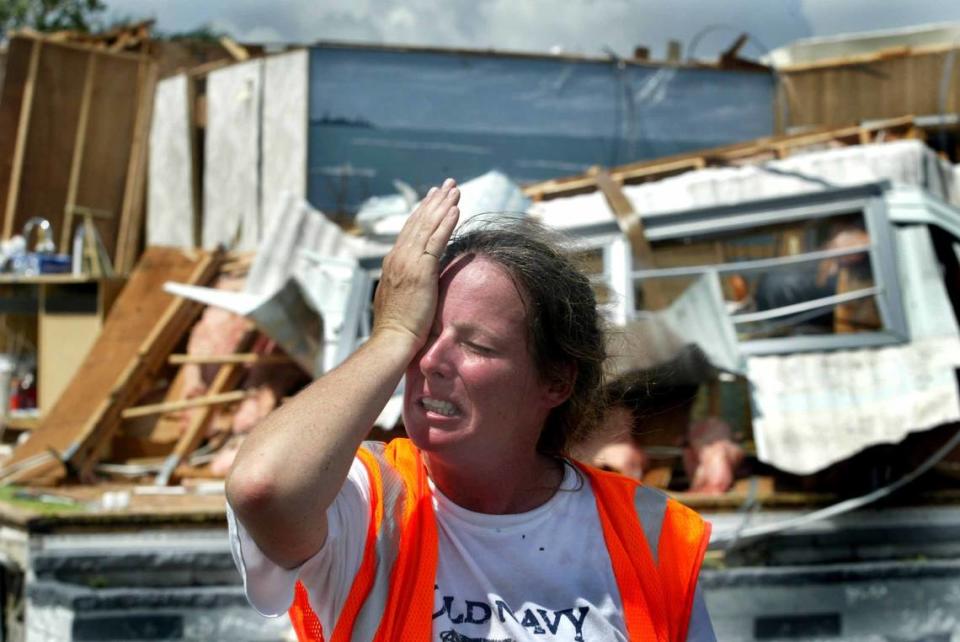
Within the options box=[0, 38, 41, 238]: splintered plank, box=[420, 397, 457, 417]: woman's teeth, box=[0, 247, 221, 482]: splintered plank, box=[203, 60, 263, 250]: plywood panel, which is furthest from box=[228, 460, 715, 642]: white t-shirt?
box=[0, 38, 41, 238]: splintered plank

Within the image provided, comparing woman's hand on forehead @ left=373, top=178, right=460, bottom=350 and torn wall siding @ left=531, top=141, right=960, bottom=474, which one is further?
torn wall siding @ left=531, top=141, right=960, bottom=474

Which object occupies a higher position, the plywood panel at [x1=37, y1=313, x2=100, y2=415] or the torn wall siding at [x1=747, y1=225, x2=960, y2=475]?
the torn wall siding at [x1=747, y1=225, x2=960, y2=475]

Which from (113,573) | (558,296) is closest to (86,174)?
(113,573)

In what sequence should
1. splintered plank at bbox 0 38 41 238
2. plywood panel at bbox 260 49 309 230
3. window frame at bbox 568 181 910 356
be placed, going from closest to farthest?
window frame at bbox 568 181 910 356 → plywood panel at bbox 260 49 309 230 → splintered plank at bbox 0 38 41 238

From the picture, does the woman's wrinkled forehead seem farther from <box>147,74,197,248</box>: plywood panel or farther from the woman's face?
<box>147,74,197,248</box>: plywood panel

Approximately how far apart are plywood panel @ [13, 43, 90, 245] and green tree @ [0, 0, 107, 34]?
29.5 ft

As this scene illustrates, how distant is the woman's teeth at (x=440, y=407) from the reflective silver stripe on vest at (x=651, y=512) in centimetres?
37

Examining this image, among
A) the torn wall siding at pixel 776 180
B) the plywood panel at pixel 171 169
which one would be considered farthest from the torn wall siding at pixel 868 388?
the plywood panel at pixel 171 169

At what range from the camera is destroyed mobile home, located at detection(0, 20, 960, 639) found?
19.4ft

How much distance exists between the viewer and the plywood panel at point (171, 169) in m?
12.6

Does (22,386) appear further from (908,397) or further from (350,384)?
(350,384)

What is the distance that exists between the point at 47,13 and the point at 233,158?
11.8 metres

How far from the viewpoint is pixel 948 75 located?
11.8m

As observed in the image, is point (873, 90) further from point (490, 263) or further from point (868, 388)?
point (490, 263)
